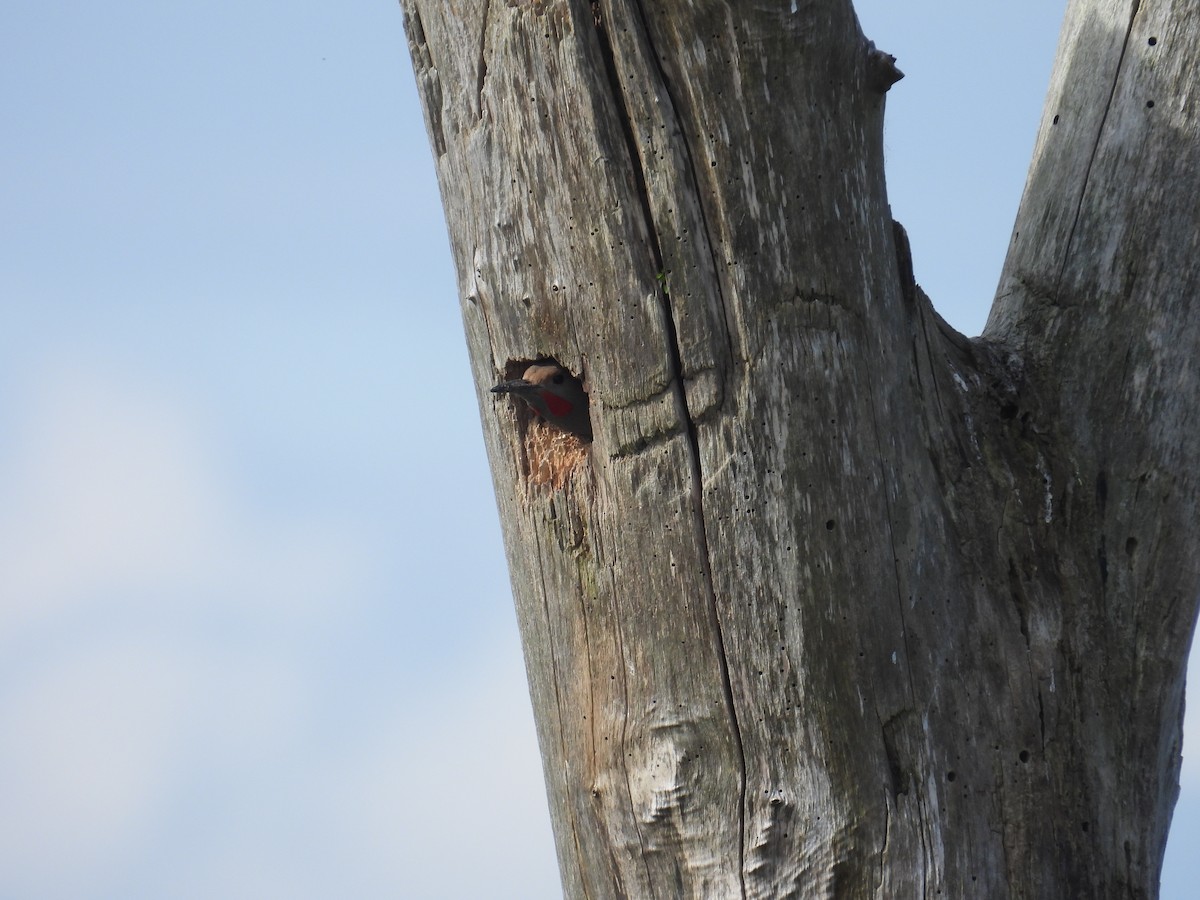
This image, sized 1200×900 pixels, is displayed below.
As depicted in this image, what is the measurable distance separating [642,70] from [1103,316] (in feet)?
4.64

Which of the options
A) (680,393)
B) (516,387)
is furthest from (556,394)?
(680,393)

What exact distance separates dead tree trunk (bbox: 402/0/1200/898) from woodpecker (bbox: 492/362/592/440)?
5cm

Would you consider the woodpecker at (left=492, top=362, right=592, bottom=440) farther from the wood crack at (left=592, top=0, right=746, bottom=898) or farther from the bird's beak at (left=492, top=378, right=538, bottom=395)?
the wood crack at (left=592, top=0, right=746, bottom=898)

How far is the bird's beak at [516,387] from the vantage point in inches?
109

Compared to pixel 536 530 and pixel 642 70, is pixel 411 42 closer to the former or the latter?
pixel 642 70

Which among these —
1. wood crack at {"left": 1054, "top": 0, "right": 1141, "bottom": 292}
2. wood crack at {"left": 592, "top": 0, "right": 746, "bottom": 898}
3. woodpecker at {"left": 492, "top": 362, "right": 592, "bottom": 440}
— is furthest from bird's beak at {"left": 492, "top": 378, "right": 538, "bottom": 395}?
wood crack at {"left": 1054, "top": 0, "right": 1141, "bottom": 292}

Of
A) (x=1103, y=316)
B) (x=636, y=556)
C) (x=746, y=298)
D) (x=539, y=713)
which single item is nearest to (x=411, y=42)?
(x=746, y=298)

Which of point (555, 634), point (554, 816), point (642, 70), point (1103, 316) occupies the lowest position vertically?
point (554, 816)

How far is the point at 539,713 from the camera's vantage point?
2.97 meters

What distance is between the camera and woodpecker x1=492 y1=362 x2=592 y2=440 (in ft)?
9.05

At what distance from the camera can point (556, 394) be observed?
2.77 metres

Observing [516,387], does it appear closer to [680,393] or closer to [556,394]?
[556,394]

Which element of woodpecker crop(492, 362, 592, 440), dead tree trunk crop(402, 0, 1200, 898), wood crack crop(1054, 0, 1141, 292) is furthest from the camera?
wood crack crop(1054, 0, 1141, 292)

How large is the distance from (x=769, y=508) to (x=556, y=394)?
0.59 m
